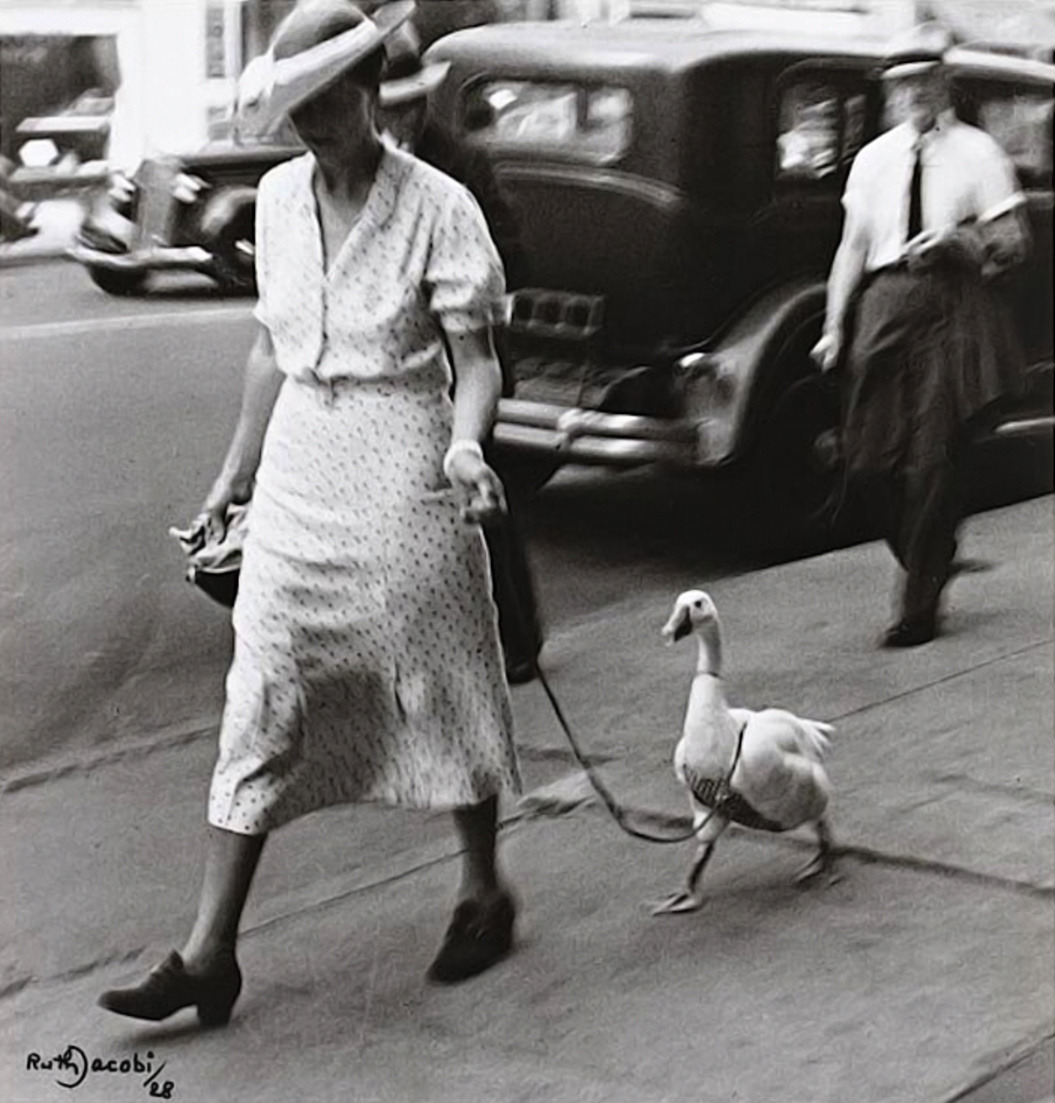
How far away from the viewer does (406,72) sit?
3.96m

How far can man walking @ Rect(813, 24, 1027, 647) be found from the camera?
14.9ft

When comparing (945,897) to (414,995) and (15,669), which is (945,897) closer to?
(414,995)

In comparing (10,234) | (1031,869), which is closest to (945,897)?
(1031,869)

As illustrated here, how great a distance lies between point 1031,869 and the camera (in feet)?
16.0

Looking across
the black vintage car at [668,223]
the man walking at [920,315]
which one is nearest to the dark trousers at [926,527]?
the man walking at [920,315]

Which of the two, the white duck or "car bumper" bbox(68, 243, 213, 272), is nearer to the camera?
"car bumper" bbox(68, 243, 213, 272)

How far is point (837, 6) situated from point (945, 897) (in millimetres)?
1781

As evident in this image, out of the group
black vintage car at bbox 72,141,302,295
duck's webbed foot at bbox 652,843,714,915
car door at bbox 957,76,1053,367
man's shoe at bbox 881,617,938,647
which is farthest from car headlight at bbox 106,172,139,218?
man's shoe at bbox 881,617,938,647

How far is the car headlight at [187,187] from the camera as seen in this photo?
392 centimetres

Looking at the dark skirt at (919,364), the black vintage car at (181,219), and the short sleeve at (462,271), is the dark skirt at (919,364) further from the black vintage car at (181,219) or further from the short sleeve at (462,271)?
the black vintage car at (181,219)

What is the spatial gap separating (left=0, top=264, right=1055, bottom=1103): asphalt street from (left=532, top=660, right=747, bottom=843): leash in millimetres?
29

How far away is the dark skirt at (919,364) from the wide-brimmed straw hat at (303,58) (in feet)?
3.98

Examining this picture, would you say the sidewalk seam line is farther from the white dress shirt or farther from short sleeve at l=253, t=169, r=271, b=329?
short sleeve at l=253, t=169, r=271, b=329

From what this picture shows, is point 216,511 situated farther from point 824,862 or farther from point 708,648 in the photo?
point 824,862
